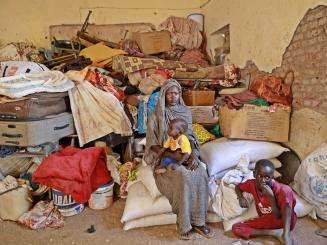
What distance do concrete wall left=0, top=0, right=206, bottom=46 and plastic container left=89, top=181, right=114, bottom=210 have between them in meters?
4.76

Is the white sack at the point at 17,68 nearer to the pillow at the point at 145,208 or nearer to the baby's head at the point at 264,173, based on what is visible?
the pillow at the point at 145,208

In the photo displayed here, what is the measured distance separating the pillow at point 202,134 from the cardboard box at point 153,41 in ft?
8.97

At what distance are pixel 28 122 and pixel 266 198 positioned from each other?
2.31m

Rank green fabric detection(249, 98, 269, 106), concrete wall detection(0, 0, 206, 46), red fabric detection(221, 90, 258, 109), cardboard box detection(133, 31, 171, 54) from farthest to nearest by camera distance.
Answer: concrete wall detection(0, 0, 206, 46) → cardboard box detection(133, 31, 171, 54) → red fabric detection(221, 90, 258, 109) → green fabric detection(249, 98, 269, 106)

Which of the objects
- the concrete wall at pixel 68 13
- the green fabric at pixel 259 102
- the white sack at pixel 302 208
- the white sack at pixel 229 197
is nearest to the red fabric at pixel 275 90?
the green fabric at pixel 259 102

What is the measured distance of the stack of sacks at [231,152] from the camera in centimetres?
307

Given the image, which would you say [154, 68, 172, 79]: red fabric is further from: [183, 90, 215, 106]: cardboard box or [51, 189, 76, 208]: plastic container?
[51, 189, 76, 208]: plastic container

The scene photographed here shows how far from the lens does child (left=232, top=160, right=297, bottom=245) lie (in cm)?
238

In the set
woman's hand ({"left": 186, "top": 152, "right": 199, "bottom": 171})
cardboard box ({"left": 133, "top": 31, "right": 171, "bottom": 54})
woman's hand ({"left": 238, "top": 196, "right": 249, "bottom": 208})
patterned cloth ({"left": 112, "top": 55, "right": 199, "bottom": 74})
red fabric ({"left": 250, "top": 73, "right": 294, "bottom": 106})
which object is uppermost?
cardboard box ({"left": 133, "top": 31, "right": 171, "bottom": 54})

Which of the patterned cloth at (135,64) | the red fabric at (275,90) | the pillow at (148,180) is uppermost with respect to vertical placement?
the patterned cloth at (135,64)

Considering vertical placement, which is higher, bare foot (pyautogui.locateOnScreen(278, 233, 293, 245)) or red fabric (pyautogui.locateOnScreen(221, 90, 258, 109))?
red fabric (pyautogui.locateOnScreen(221, 90, 258, 109))

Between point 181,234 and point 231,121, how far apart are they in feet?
4.97

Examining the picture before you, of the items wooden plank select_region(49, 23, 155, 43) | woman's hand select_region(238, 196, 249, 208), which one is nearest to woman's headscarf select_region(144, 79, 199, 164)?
woman's hand select_region(238, 196, 249, 208)

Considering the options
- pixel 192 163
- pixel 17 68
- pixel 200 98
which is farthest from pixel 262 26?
pixel 17 68
